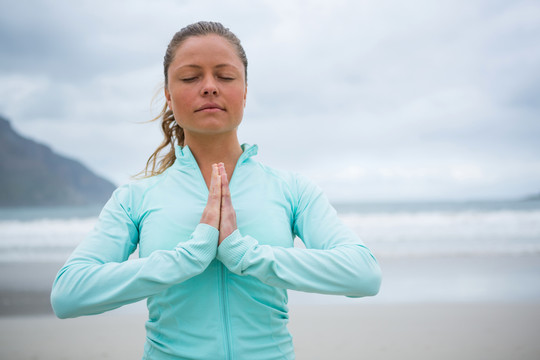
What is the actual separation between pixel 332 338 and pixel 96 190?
280 ft

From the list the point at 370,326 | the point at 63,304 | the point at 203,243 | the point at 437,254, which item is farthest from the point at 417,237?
the point at 63,304

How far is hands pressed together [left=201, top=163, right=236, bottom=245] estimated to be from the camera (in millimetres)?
1484

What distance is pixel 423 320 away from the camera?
6.19 m

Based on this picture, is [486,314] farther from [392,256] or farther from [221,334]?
[221,334]

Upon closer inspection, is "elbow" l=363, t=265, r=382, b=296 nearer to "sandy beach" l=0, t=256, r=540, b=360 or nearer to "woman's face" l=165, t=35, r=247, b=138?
"woman's face" l=165, t=35, r=247, b=138

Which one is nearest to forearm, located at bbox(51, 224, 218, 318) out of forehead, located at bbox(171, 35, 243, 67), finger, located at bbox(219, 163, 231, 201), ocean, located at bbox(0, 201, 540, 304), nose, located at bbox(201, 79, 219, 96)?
finger, located at bbox(219, 163, 231, 201)

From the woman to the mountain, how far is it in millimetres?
74163

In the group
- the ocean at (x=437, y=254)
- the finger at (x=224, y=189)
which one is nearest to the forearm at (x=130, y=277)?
the finger at (x=224, y=189)

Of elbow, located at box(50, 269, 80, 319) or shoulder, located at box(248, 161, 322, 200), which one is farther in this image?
shoulder, located at box(248, 161, 322, 200)

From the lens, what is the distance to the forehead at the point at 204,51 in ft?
5.36

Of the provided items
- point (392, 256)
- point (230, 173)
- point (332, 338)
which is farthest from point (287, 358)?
point (392, 256)

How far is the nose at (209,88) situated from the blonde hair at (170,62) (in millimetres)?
213

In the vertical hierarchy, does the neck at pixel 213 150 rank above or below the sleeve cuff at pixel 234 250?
above

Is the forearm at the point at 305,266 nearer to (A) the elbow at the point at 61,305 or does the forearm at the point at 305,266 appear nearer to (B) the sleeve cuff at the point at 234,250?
(B) the sleeve cuff at the point at 234,250
